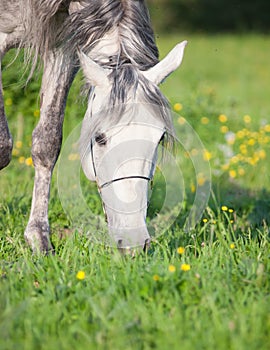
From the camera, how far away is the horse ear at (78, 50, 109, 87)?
11.4 ft

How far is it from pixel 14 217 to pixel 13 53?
1060 millimetres

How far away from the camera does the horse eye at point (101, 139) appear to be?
11.3 feet

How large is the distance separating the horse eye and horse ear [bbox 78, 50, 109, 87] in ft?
0.86

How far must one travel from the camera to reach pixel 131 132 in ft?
11.0

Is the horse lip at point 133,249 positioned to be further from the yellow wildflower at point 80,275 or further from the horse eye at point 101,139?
the horse eye at point 101,139

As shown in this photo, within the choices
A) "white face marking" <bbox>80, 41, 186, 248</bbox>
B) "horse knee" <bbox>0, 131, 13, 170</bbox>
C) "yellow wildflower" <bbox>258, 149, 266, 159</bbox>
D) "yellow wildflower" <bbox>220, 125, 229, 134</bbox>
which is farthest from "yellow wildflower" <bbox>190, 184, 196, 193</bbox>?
"white face marking" <bbox>80, 41, 186, 248</bbox>

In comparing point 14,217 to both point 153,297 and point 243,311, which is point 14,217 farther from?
point 243,311

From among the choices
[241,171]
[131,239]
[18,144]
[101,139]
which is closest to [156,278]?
[131,239]

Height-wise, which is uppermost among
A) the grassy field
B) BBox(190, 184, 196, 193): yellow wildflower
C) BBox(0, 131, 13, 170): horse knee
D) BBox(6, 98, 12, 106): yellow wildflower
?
BBox(6, 98, 12, 106): yellow wildflower

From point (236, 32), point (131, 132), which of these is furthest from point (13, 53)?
point (236, 32)

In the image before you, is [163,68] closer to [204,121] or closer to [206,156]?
[206,156]

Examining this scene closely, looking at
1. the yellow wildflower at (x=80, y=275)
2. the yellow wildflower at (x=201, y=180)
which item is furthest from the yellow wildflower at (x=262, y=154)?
the yellow wildflower at (x=80, y=275)

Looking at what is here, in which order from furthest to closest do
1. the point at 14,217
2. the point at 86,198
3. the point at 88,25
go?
the point at 86,198 → the point at 14,217 → the point at 88,25

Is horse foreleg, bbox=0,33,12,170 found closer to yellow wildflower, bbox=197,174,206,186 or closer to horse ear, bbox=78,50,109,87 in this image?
horse ear, bbox=78,50,109,87
